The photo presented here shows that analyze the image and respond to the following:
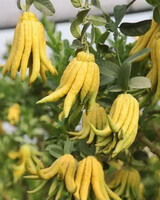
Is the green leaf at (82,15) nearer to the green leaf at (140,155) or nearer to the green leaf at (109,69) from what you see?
the green leaf at (109,69)

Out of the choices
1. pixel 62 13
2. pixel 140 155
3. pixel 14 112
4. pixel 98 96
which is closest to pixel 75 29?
pixel 98 96

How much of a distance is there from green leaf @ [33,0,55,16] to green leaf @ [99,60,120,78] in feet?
0.32

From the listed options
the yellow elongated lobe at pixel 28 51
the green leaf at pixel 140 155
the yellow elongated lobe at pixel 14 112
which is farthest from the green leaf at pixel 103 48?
the yellow elongated lobe at pixel 14 112

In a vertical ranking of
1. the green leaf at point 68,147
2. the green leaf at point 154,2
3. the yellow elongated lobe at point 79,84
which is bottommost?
the green leaf at point 68,147

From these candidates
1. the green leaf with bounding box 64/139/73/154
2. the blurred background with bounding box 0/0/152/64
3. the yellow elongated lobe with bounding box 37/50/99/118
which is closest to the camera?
the yellow elongated lobe with bounding box 37/50/99/118

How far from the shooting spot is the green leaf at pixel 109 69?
2.53 ft

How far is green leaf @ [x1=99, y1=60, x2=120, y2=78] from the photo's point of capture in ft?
2.53

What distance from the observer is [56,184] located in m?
0.80

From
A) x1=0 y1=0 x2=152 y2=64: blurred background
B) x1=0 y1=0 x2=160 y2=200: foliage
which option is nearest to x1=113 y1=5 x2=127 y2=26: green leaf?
x1=0 y1=0 x2=160 y2=200: foliage

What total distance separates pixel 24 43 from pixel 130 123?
0.17 metres

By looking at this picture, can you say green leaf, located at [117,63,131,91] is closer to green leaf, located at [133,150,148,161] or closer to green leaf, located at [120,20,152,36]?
green leaf, located at [120,20,152,36]

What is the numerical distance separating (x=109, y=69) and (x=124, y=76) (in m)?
0.03

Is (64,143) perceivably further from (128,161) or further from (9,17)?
(9,17)

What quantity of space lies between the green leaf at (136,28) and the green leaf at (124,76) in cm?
7
